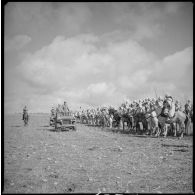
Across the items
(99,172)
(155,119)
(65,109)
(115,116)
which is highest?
(65,109)

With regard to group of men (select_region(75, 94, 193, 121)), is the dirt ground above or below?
below

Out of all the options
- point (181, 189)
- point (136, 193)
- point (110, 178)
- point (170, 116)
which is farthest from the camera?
point (170, 116)

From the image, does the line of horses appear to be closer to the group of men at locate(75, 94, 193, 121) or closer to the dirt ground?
the group of men at locate(75, 94, 193, 121)

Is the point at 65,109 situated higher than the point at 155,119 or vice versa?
the point at 65,109

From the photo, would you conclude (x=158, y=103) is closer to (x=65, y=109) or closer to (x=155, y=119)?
(x=155, y=119)

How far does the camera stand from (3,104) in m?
6.50

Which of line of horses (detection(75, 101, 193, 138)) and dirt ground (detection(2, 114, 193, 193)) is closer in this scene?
dirt ground (detection(2, 114, 193, 193))

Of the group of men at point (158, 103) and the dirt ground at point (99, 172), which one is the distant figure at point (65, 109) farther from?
the dirt ground at point (99, 172)

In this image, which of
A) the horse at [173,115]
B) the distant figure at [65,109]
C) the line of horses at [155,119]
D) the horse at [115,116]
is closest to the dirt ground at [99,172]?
the horse at [173,115]

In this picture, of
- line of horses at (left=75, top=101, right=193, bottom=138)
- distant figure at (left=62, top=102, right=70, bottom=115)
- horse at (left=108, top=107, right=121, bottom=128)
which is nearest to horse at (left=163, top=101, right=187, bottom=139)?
line of horses at (left=75, top=101, right=193, bottom=138)

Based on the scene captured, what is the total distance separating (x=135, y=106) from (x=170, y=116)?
18.5 feet

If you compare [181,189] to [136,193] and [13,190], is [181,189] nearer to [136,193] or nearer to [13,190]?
[136,193]

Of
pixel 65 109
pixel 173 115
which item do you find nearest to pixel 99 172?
pixel 173 115

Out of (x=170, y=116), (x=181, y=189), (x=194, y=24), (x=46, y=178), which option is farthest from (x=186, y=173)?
(x=170, y=116)
